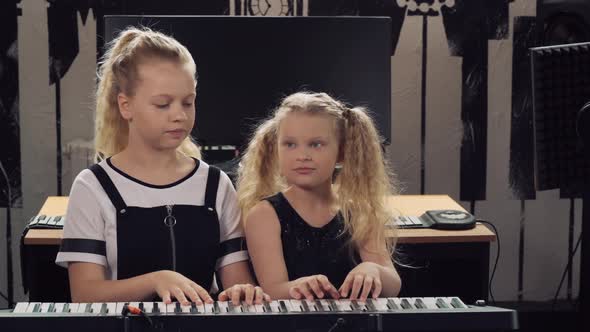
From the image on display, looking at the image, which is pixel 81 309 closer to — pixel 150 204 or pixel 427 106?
pixel 150 204

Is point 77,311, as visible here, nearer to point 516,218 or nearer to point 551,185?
point 551,185

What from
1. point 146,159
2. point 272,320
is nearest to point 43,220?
point 146,159

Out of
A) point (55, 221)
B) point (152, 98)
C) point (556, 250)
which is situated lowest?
point (556, 250)

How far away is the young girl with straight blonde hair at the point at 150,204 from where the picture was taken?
1.73 meters

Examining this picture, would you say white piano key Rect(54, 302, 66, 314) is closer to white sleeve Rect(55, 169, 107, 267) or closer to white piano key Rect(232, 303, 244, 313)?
white piano key Rect(232, 303, 244, 313)

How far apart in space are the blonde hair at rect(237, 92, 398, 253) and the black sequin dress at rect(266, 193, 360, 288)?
1.2 inches

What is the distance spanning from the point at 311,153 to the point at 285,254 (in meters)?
0.21

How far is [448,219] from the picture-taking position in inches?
106

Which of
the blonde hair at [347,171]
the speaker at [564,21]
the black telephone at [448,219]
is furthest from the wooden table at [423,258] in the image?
the speaker at [564,21]

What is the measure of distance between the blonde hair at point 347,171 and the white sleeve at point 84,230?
1.10 feet

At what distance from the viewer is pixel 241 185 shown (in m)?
2.07

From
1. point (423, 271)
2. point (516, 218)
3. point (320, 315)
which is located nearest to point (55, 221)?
point (423, 271)

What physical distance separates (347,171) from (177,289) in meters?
0.60

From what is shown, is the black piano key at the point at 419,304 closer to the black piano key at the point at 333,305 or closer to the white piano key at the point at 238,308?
the black piano key at the point at 333,305
